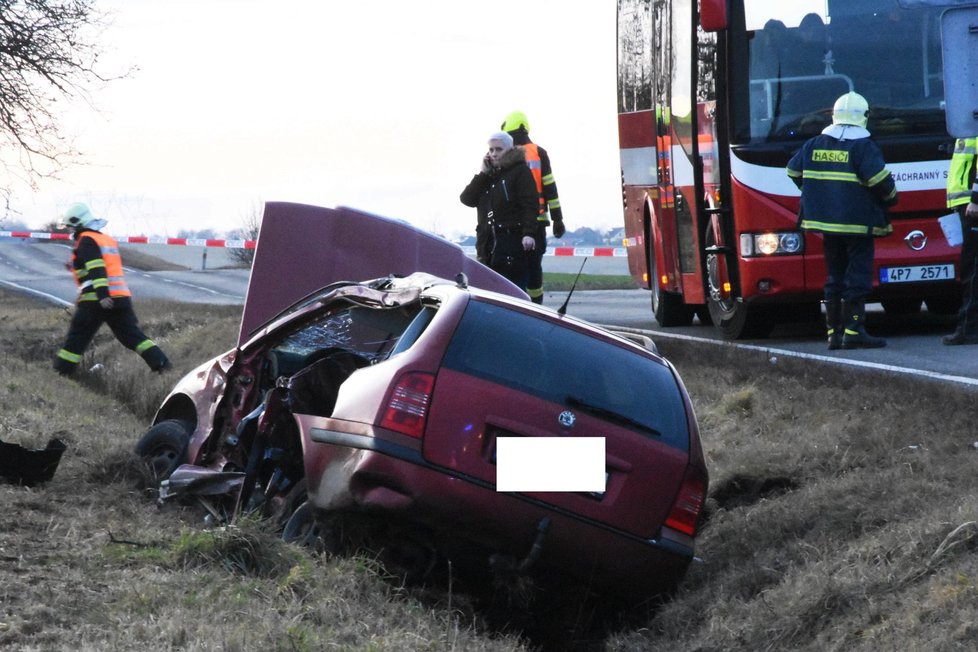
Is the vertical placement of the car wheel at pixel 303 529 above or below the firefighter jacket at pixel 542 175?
below

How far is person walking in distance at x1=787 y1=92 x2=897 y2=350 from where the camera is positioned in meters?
11.3

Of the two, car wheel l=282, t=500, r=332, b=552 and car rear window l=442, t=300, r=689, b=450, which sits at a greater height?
car rear window l=442, t=300, r=689, b=450

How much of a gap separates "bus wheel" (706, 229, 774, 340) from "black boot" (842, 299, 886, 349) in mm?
982

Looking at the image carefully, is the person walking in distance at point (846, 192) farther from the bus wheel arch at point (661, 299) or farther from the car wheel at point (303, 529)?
the car wheel at point (303, 529)

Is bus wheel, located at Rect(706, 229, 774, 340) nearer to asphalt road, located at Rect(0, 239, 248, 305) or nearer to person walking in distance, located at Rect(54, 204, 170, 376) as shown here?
person walking in distance, located at Rect(54, 204, 170, 376)

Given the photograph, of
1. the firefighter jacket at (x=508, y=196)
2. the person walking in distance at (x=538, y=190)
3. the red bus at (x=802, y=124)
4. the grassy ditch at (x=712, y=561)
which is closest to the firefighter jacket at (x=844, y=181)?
the red bus at (x=802, y=124)

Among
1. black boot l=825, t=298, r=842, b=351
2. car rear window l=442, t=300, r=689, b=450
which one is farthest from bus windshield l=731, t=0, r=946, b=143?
car rear window l=442, t=300, r=689, b=450

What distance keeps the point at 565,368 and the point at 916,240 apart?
22.8 ft

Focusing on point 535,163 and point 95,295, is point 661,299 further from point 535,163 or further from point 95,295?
point 95,295

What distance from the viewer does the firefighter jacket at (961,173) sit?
36.6 feet

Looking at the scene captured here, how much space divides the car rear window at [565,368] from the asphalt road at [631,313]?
3.67 meters

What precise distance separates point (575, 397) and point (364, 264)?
4.54 metres

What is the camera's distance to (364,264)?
10.3 m

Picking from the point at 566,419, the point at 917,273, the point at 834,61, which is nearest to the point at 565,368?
the point at 566,419
